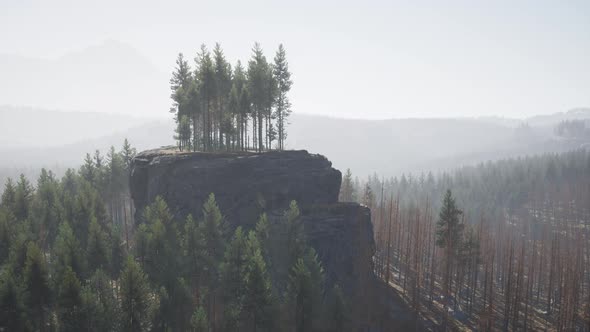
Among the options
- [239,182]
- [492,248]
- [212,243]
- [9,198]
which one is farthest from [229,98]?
[492,248]

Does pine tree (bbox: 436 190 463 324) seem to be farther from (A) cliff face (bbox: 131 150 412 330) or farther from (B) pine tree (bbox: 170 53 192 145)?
(B) pine tree (bbox: 170 53 192 145)

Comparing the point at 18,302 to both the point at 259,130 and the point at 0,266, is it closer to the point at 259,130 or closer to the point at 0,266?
the point at 0,266

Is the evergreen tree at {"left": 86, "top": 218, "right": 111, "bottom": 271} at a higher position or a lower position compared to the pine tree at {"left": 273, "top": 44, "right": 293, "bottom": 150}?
lower

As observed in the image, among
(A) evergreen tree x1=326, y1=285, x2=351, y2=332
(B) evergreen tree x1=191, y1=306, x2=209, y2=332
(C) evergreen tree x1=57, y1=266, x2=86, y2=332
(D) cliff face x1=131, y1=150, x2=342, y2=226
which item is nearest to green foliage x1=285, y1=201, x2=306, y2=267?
(A) evergreen tree x1=326, y1=285, x2=351, y2=332

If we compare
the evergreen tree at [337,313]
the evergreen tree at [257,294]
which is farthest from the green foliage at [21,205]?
the evergreen tree at [337,313]

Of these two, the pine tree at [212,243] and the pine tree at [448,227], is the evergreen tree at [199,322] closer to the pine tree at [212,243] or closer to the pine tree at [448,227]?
the pine tree at [212,243]

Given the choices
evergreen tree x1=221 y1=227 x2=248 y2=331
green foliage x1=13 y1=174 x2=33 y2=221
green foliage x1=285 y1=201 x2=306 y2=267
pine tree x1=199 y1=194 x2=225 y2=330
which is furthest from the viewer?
green foliage x1=13 y1=174 x2=33 y2=221

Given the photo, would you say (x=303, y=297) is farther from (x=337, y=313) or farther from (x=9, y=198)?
(x=9, y=198)
